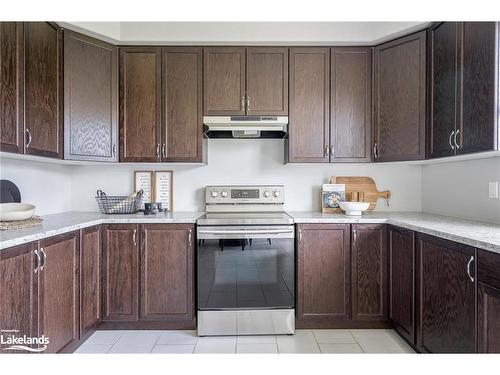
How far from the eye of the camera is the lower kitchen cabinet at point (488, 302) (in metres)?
1.30

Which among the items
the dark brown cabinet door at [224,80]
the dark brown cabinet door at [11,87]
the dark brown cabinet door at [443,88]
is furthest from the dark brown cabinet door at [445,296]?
the dark brown cabinet door at [11,87]

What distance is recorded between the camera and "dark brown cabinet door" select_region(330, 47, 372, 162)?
2.57 metres

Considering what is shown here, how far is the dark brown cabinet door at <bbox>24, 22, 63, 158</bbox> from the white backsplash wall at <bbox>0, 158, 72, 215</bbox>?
327 mm

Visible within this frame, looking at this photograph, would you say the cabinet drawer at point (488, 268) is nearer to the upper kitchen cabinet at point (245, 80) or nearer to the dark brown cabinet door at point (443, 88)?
the dark brown cabinet door at point (443, 88)

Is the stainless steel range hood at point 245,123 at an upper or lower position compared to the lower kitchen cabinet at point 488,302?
upper

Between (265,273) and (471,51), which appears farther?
(265,273)

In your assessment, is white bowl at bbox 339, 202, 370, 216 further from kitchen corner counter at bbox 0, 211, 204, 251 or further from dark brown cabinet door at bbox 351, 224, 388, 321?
kitchen corner counter at bbox 0, 211, 204, 251

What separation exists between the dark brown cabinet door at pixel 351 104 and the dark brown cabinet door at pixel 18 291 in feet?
7.14

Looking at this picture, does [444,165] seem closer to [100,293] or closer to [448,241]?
[448,241]

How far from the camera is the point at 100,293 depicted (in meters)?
2.31

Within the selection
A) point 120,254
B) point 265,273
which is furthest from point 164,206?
point 265,273

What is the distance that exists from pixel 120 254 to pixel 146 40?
1693 mm

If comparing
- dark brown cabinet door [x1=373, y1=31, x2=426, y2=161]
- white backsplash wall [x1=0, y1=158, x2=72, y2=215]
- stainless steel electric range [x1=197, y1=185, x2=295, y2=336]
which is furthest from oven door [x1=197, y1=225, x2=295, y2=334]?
white backsplash wall [x1=0, y1=158, x2=72, y2=215]
